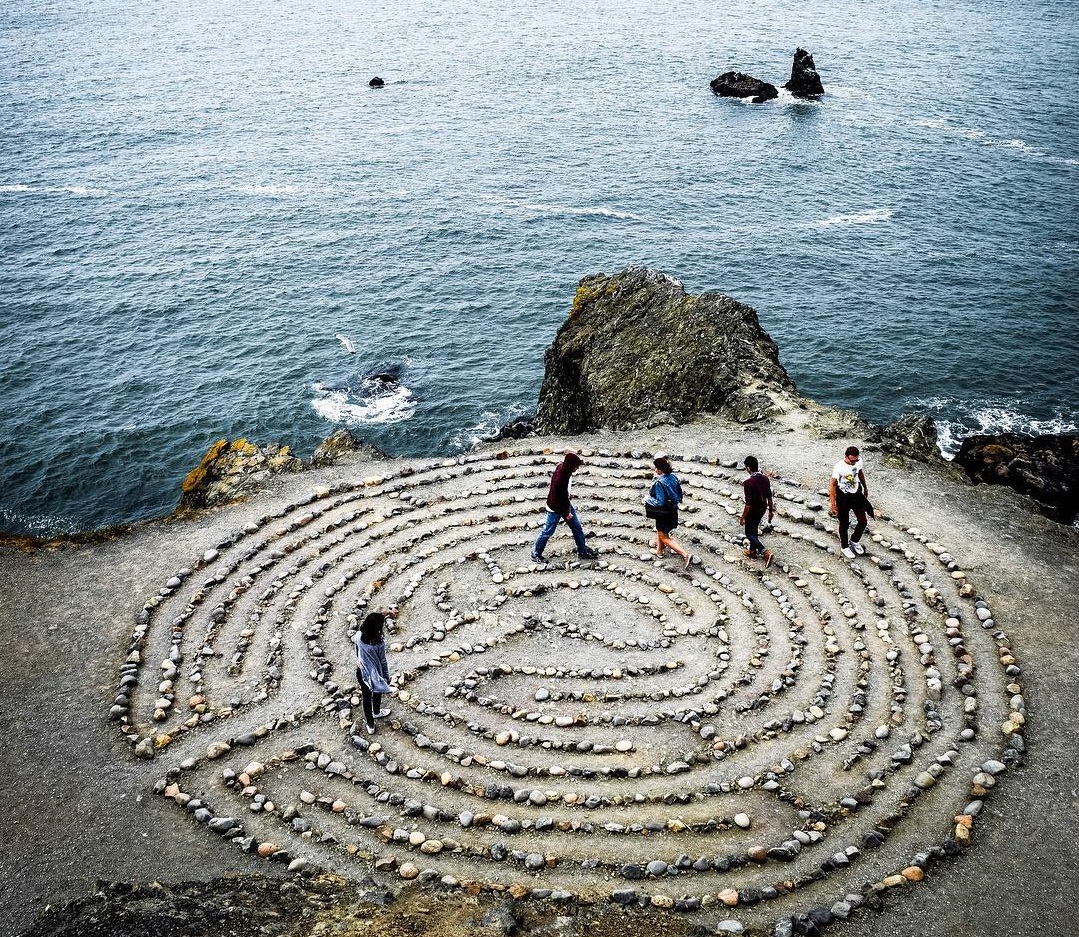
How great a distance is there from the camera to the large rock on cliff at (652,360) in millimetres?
30000

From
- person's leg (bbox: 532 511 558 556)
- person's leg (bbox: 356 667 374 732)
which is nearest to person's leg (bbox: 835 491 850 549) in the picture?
person's leg (bbox: 532 511 558 556)

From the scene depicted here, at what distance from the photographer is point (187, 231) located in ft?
210

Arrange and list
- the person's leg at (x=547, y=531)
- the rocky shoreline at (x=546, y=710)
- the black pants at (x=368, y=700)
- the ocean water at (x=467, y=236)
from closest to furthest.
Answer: the rocky shoreline at (x=546, y=710)
the black pants at (x=368, y=700)
the person's leg at (x=547, y=531)
the ocean water at (x=467, y=236)

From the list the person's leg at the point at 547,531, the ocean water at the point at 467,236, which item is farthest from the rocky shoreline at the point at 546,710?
the ocean water at the point at 467,236

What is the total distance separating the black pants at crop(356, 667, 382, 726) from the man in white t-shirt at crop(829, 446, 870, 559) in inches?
430

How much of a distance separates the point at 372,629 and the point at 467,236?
50.5 meters

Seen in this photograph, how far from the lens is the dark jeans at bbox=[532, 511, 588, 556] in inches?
823

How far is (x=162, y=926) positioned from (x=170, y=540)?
12685 millimetres

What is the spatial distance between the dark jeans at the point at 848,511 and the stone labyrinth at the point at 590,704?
57cm

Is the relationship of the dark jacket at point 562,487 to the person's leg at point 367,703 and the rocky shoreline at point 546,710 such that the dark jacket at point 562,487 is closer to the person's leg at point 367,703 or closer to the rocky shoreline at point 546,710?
the rocky shoreline at point 546,710

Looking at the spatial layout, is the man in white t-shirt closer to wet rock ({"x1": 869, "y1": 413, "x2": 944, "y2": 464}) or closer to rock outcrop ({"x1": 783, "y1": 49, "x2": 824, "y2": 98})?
wet rock ({"x1": 869, "y1": 413, "x2": 944, "y2": 464})

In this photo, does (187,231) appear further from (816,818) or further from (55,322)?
(816,818)

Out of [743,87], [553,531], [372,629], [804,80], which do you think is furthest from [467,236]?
[804,80]

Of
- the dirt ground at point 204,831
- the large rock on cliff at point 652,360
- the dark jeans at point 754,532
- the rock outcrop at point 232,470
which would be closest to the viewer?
the dirt ground at point 204,831
